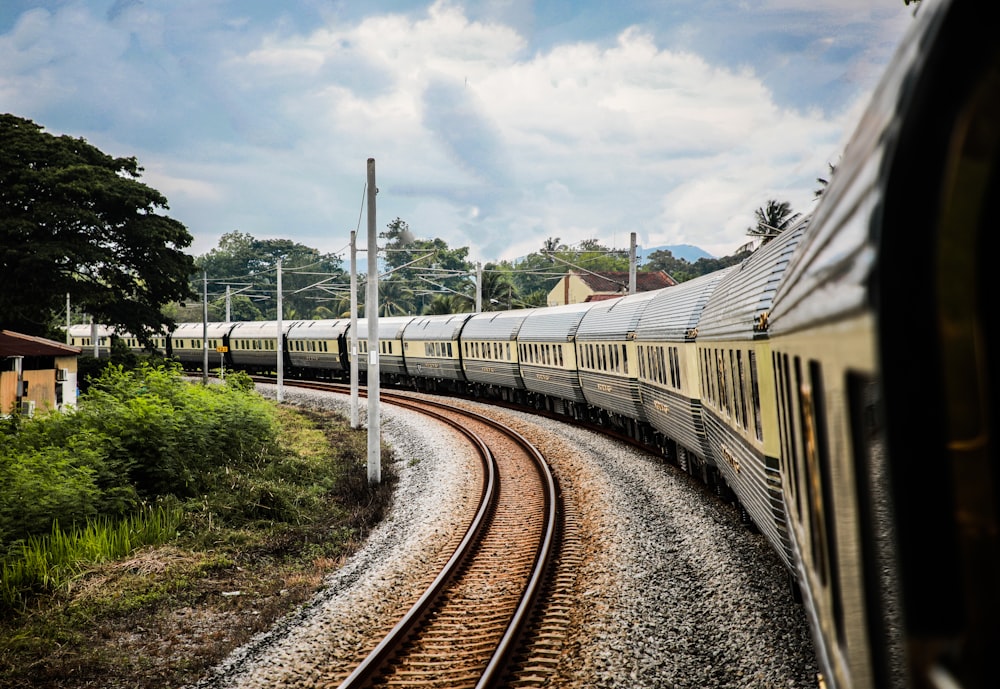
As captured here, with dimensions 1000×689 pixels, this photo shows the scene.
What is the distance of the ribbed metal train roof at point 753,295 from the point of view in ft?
24.4

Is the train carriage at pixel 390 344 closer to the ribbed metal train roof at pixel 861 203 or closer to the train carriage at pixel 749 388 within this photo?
the train carriage at pixel 749 388

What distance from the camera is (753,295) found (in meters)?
8.26

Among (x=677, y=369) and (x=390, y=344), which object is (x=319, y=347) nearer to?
(x=390, y=344)

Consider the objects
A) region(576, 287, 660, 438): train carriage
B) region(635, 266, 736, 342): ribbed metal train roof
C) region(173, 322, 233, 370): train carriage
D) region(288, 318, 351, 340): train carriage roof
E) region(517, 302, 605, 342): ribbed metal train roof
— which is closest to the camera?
region(635, 266, 736, 342): ribbed metal train roof

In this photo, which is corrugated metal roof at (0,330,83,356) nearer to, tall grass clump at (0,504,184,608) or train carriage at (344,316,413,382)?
tall grass clump at (0,504,184,608)

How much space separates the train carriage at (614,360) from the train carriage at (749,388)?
302 inches

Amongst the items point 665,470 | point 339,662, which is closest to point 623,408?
point 665,470

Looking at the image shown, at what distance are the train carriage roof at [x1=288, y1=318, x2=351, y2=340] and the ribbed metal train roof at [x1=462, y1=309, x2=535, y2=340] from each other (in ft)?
34.0

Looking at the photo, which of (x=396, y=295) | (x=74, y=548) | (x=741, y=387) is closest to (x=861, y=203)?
(x=741, y=387)

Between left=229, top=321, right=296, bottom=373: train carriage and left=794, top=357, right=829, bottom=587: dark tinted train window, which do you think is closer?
left=794, top=357, right=829, bottom=587: dark tinted train window

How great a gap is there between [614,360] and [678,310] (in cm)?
590

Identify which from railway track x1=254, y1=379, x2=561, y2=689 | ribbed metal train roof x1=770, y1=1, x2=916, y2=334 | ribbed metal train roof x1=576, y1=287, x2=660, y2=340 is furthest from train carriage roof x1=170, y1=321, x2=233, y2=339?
ribbed metal train roof x1=770, y1=1, x2=916, y2=334

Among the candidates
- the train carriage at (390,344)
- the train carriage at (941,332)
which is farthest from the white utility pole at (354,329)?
the train carriage at (941,332)

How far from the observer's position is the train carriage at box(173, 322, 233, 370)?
187ft
